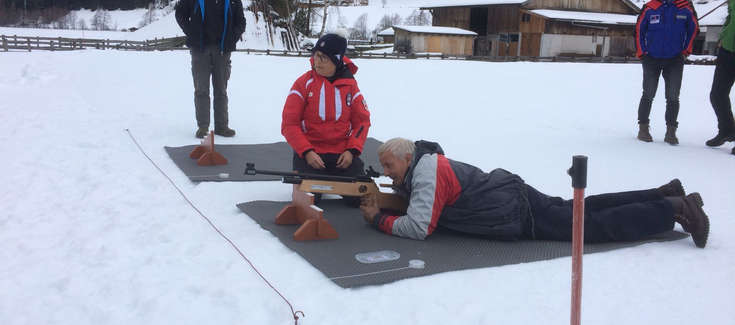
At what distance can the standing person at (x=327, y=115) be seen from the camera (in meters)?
3.96

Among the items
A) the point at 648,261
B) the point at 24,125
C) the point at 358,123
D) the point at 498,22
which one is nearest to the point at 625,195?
the point at 648,261

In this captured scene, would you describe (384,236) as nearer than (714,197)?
Yes

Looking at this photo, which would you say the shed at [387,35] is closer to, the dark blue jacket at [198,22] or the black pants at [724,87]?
the dark blue jacket at [198,22]

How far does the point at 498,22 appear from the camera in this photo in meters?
30.7

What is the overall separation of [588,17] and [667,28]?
82.9 ft

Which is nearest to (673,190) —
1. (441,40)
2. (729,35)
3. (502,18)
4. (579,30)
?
(729,35)

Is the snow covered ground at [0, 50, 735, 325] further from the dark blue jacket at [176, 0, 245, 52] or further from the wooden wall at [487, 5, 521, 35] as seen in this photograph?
the wooden wall at [487, 5, 521, 35]

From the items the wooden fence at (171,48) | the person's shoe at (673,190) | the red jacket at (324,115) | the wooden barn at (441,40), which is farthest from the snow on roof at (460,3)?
the person's shoe at (673,190)

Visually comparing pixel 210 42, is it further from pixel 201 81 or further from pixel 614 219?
pixel 614 219

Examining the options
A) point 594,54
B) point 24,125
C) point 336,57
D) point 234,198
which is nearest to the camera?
point 336,57

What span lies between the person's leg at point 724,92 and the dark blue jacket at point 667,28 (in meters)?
0.36

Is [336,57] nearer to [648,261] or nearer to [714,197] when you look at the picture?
[648,261]

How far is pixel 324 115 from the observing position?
13.4 feet

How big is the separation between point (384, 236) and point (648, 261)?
1437 millimetres
